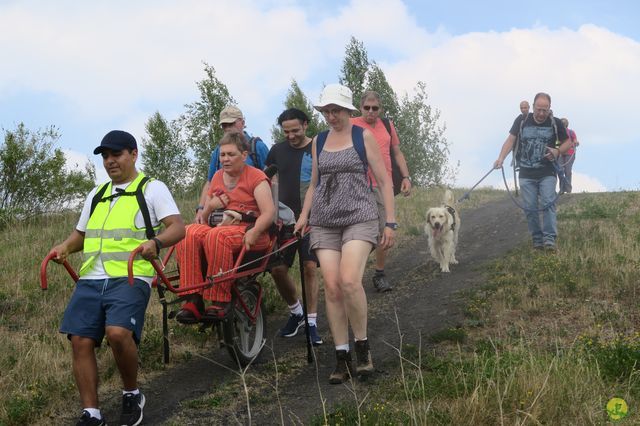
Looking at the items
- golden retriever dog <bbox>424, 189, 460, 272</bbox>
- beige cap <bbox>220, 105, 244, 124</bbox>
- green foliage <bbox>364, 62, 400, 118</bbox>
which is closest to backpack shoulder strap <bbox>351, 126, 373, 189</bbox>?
beige cap <bbox>220, 105, 244, 124</bbox>

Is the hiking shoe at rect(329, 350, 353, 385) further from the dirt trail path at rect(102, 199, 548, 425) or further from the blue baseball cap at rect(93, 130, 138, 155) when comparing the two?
the blue baseball cap at rect(93, 130, 138, 155)

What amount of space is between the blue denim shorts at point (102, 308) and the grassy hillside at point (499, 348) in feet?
3.48

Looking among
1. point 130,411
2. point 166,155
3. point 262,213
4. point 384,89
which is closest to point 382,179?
point 262,213

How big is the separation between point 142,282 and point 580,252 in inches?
261

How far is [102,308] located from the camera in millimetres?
4777

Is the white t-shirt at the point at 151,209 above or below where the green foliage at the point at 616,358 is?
above

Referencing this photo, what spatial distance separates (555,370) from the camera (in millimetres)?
4391

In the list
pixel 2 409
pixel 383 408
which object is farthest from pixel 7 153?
pixel 383 408

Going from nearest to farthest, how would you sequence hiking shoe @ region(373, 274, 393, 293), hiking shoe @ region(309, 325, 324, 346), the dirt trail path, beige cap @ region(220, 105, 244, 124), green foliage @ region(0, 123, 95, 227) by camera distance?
the dirt trail path → hiking shoe @ region(309, 325, 324, 346) → beige cap @ region(220, 105, 244, 124) → hiking shoe @ region(373, 274, 393, 293) → green foliage @ region(0, 123, 95, 227)

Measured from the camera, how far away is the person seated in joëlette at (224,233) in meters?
5.70

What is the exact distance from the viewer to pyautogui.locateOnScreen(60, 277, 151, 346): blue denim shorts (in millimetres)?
4711

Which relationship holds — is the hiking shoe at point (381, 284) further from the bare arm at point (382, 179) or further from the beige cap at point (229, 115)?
the bare arm at point (382, 179)

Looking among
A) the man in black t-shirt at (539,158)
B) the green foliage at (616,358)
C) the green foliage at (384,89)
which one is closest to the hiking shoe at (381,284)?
the man in black t-shirt at (539,158)

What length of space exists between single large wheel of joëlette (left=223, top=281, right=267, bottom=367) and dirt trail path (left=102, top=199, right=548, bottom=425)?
0.17m
